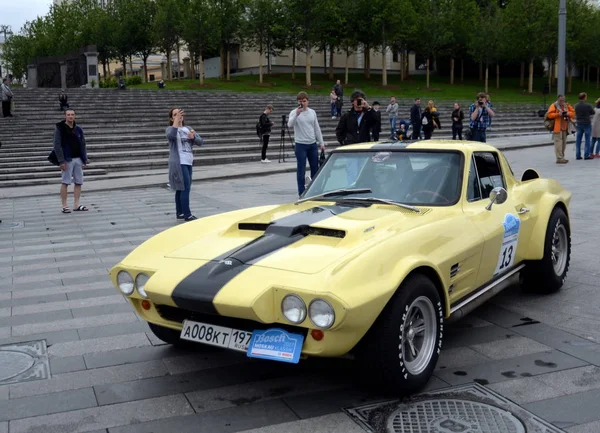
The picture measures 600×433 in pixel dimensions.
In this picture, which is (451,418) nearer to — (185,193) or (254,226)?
(254,226)

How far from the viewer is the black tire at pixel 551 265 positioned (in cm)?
581

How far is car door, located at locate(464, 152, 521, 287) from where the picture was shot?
15.9 feet

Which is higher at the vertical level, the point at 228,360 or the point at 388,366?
the point at 388,366

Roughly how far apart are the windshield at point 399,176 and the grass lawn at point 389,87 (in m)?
38.6

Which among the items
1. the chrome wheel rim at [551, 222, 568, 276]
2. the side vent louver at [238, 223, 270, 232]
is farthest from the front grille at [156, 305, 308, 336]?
the chrome wheel rim at [551, 222, 568, 276]

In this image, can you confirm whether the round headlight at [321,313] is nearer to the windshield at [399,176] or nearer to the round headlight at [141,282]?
the round headlight at [141,282]

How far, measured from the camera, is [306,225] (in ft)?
14.3

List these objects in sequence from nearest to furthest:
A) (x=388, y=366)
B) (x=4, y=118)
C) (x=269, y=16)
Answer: (x=388, y=366), (x=4, y=118), (x=269, y=16)

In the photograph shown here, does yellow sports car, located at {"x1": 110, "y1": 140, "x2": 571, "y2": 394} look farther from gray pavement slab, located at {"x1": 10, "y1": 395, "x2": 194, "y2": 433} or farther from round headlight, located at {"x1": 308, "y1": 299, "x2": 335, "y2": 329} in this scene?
gray pavement slab, located at {"x1": 10, "y1": 395, "x2": 194, "y2": 433}

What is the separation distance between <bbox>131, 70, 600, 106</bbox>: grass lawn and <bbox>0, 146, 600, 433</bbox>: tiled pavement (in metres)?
38.3

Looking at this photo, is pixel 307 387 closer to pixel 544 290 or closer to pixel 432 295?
pixel 432 295

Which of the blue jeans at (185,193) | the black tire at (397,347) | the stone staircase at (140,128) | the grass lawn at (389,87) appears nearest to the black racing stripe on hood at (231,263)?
the black tire at (397,347)

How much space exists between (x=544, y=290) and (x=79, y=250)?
5664 mm

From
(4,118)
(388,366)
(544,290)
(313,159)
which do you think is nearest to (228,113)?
(4,118)
